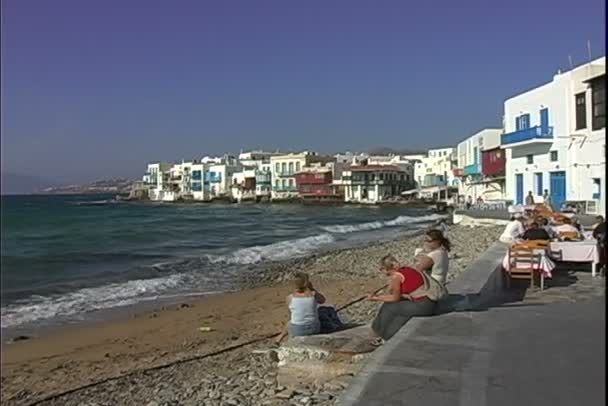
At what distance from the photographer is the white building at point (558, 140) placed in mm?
25897

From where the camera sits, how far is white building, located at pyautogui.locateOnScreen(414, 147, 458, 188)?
89875mm

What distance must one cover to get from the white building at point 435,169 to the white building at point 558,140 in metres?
51.6

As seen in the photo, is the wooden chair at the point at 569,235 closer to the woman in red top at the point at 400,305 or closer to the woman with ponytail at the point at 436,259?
the woman with ponytail at the point at 436,259

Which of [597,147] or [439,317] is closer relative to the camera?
[439,317]

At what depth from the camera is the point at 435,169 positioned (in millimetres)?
94875

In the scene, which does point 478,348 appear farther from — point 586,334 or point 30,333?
point 30,333

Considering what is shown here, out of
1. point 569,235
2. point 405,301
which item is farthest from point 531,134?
point 405,301

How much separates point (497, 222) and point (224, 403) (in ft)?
84.7

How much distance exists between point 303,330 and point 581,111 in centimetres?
2429

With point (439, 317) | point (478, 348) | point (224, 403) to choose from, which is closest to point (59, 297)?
point (224, 403)

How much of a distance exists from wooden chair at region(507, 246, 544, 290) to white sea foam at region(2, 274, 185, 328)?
7106 millimetres

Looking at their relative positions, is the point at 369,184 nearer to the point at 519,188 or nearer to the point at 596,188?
the point at 519,188

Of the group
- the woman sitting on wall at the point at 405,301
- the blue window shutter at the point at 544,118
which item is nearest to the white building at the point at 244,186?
the blue window shutter at the point at 544,118

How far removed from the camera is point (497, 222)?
30000 mm
